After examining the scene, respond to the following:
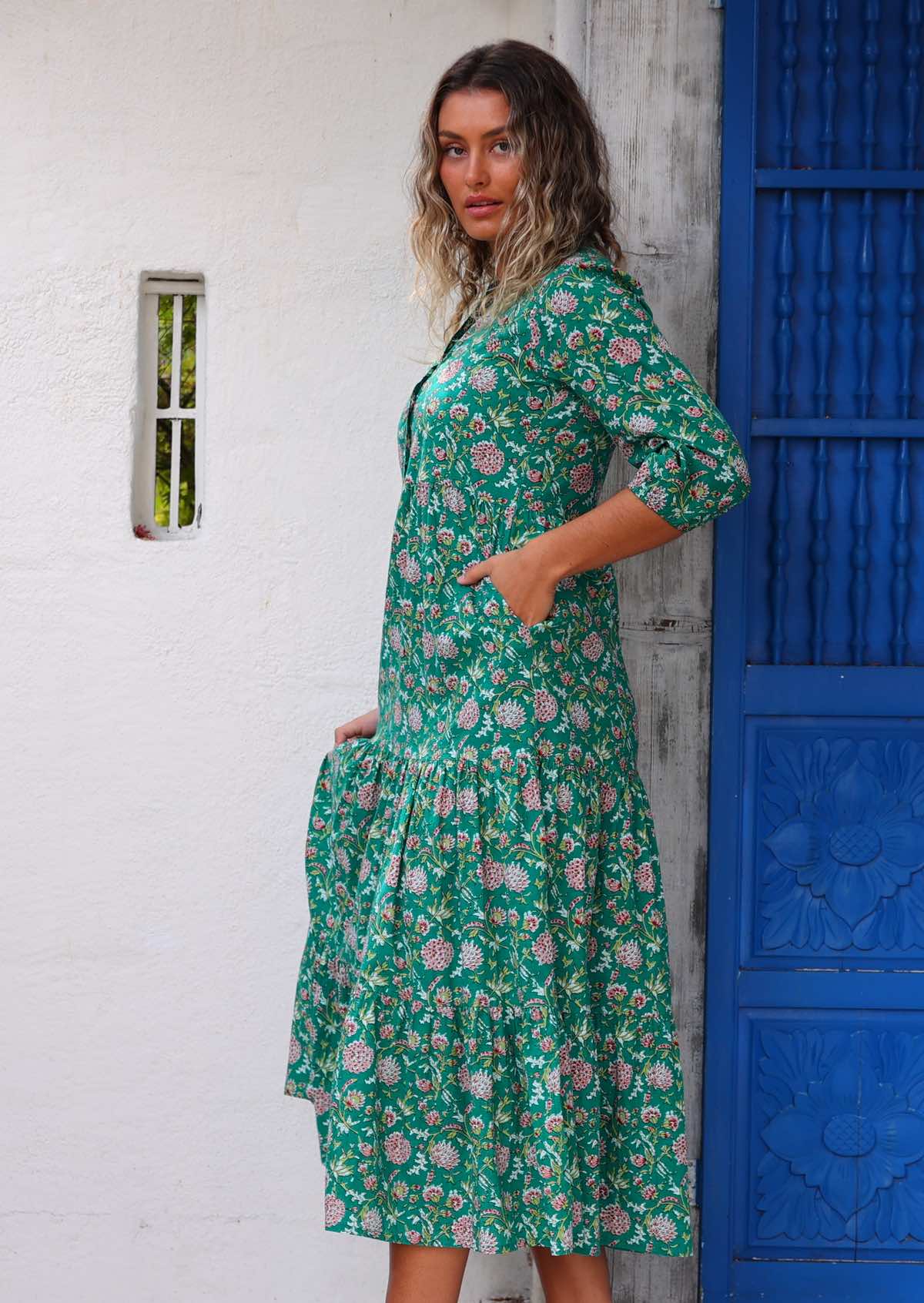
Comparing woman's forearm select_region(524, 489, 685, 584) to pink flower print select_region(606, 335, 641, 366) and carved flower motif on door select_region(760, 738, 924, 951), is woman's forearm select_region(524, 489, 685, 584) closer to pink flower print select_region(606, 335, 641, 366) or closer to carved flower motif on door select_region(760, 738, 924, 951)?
pink flower print select_region(606, 335, 641, 366)

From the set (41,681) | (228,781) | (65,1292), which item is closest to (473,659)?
(228,781)

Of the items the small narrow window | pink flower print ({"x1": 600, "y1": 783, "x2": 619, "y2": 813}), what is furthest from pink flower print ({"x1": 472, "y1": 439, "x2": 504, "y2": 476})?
the small narrow window

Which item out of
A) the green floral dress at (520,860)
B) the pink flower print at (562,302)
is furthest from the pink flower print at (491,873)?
the pink flower print at (562,302)

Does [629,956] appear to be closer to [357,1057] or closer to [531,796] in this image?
[531,796]

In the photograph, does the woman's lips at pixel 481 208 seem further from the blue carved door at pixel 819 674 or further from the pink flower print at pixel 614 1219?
the pink flower print at pixel 614 1219

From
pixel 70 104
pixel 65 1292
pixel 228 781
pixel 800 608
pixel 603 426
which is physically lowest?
pixel 65 1292

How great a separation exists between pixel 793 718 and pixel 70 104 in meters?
1.64

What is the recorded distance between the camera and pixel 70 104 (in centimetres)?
228

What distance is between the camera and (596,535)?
1.62 meters

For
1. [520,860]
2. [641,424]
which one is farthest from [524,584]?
[520,860]

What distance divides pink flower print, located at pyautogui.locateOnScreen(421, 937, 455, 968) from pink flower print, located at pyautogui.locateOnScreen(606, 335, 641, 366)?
0.75m

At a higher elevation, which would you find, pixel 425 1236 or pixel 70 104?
pixel 70 104

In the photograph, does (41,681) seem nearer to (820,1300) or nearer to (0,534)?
(0,534)

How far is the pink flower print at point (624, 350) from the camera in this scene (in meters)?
1.58
